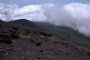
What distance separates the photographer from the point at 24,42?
38.4 meters

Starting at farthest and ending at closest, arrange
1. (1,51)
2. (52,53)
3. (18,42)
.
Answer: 1. (18,42)
2. (52,53)
3. (1,51)

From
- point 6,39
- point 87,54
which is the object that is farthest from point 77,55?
point 6,39

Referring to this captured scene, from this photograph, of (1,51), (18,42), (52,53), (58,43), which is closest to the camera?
(1,51)

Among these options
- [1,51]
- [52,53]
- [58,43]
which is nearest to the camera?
[1,51]

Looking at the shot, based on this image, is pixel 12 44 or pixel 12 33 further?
pixel 12 33

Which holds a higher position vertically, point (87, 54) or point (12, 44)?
point (12, 44)

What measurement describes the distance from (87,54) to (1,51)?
48.2 ft

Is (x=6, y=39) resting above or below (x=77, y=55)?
above

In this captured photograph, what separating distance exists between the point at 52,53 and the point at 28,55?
14.2ft

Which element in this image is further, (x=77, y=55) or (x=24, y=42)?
(x=24, y=42)

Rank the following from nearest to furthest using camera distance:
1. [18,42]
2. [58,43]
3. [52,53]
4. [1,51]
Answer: [1,51] → [52,53] → [18,42] → [58,43]

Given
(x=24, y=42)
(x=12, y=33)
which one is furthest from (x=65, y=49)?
(x=12, y=33)

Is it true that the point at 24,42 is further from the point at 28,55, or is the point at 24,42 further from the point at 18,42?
the point at 28,55

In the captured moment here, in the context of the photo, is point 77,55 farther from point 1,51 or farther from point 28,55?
point 1,51
